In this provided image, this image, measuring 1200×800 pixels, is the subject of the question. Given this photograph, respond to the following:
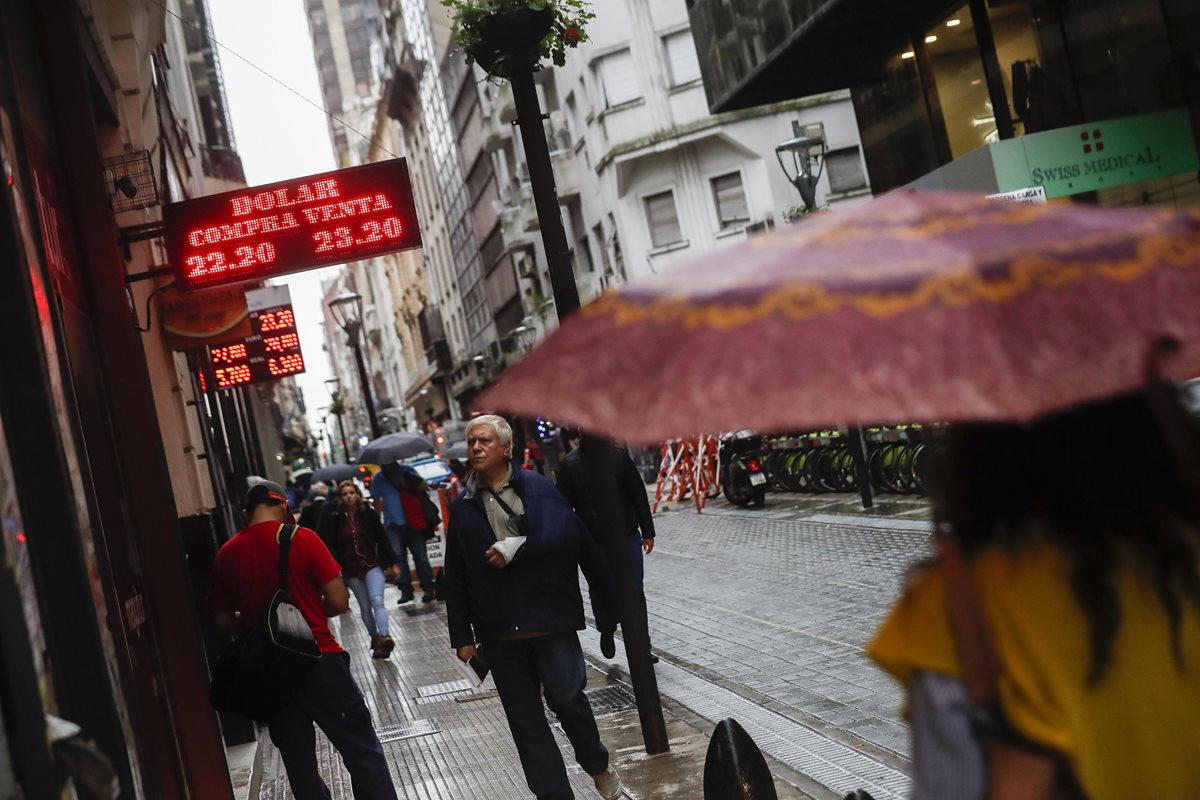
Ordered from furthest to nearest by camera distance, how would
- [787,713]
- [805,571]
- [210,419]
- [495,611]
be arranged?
[210,419]
[805,571]
[787,713]
[495,611]

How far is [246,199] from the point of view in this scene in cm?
980

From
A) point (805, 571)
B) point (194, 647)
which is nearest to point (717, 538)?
point (805, 571)

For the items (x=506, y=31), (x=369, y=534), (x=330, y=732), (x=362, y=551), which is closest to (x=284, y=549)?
(x=330, y=732)

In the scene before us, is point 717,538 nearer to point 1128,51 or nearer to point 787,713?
point 1128,51

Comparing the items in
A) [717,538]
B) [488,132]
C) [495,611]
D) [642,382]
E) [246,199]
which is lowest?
[717,538]

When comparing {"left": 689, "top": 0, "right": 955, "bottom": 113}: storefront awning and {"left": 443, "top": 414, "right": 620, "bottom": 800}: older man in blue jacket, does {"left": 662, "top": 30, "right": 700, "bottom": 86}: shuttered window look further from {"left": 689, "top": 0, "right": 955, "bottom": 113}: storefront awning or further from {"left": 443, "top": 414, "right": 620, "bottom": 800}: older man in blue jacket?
{"left": 443, "top": 414, "right": 620, "bottom": 800}: older man in blue jacket

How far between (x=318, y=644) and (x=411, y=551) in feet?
35.6

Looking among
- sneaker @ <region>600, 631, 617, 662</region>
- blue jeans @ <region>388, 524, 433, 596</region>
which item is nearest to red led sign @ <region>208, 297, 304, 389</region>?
blue jeans @ <region>388, 524, 433, 596</region>

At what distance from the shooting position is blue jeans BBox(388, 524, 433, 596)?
56.3 feet

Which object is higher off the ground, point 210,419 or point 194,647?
point 210,419

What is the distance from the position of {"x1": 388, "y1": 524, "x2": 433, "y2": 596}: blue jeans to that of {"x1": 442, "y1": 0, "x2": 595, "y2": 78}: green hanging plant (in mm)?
9378

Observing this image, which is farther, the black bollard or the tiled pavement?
the tiled pavement

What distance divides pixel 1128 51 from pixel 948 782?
625 inches

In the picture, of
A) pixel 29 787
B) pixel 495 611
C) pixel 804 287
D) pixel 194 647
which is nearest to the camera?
pixel 804 287
